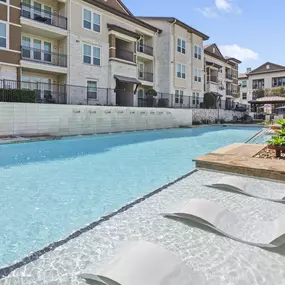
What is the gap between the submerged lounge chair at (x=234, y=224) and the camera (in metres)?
3.49

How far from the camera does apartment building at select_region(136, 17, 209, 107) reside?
29.2 meters

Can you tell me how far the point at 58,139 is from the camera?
15250 mm

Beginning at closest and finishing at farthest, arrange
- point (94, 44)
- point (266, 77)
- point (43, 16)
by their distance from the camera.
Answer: point (43, 16) < point (94, 44) < point (266, 77)

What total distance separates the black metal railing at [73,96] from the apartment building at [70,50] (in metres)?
0.08

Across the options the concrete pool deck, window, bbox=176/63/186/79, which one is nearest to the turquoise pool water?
the concrete pool deck

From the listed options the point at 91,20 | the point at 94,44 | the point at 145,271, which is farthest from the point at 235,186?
the point at 91,20

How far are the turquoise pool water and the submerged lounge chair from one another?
5.50 feet

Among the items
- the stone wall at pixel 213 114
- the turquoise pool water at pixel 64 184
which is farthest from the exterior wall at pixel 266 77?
the turquoise pool water at pixel 64 184

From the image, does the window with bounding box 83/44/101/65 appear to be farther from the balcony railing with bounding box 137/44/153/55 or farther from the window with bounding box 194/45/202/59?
the window with bounding box 194/45/202/59

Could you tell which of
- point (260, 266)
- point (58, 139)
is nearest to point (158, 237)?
point (260, 266)

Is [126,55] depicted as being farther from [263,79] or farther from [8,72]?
[263,79]

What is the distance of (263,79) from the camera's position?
5297cm

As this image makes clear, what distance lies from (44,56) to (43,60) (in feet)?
1.11

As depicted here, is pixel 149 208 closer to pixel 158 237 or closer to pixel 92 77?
pixel 158 237
